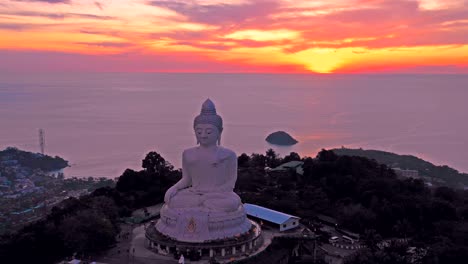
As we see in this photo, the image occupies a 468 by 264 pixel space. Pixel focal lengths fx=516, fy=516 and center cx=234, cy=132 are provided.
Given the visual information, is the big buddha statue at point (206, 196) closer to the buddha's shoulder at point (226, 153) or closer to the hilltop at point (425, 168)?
the buddha's shoulder at point (226, 153)

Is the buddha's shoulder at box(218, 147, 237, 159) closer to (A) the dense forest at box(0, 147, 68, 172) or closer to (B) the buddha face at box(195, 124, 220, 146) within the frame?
(B) the buddha face at box(195, 124, 220, 146)

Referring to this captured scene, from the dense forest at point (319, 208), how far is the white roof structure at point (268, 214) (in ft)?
5.30

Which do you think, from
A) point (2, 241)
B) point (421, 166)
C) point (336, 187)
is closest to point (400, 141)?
point (421, 166)

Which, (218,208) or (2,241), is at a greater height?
(218,208)

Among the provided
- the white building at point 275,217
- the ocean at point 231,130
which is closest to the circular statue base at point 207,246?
the white building at point 275,217

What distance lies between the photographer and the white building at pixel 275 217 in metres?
20.3

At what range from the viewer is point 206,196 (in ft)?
58.8

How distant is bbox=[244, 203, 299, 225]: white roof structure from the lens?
67.1 ft

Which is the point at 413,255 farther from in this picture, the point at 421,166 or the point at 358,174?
the point at 421,166

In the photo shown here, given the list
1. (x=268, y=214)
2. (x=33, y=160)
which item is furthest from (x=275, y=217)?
(x=33, y=160)

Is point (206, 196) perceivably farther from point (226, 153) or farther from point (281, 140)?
point (281, 140)

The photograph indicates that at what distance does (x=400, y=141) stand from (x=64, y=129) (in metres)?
51.3

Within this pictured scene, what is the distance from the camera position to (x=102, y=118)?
9400 centimetres

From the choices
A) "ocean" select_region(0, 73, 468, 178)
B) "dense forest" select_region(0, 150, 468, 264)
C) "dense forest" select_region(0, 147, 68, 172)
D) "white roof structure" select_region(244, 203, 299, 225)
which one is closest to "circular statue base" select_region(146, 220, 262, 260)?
"dense forest" select_region(0, 150, 468, 264)
